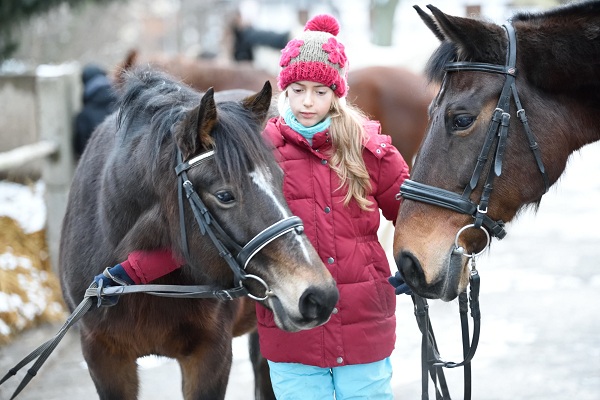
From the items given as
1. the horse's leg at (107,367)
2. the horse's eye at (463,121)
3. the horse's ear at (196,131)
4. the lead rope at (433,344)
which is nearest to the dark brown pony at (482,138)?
the horse's eye at (463,121)

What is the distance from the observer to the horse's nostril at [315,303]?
247 cm

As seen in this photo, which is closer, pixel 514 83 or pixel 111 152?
pixel 514 83

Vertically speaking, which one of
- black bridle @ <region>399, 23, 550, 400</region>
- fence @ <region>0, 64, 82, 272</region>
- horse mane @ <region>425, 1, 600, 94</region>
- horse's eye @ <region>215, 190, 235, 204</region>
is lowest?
fence @ <region>0, 64, 82, 272</region>

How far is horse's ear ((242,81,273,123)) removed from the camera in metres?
2.89

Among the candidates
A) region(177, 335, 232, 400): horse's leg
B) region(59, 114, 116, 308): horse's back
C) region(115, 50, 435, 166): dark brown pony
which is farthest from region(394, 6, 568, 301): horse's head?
region(115, 50, 435, 166): dark brown pony

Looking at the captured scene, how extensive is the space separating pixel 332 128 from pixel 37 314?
3.74 m

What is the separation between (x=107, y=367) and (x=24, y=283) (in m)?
2.92

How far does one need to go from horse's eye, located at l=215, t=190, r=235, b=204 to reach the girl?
352 mm

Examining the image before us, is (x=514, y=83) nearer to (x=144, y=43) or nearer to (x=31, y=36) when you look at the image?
(x=31, y=36)

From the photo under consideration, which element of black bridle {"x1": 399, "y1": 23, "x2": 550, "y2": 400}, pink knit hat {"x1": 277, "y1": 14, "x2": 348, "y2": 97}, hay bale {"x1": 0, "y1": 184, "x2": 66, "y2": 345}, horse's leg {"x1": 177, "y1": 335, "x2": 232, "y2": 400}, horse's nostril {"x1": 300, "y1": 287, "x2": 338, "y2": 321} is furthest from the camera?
hay bale {"x1": 0, "y1": 184, "x2": 66, "y2": 345}

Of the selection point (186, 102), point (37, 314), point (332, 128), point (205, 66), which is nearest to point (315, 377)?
point (332, 128)

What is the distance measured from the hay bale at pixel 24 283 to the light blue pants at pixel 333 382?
10.1 feet

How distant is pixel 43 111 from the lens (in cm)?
632

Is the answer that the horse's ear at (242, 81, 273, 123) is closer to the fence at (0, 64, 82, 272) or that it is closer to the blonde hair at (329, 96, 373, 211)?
the blonde hair at (329, 96, 373, 211)
